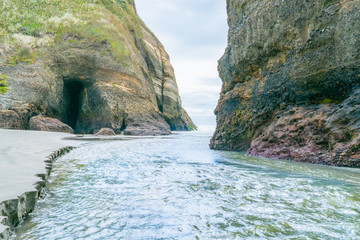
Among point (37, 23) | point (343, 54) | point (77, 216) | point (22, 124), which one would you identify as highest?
point (37, 23)

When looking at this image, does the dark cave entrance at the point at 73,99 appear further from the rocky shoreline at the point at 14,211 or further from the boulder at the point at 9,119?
the rocky shoreline at the point at 14,211

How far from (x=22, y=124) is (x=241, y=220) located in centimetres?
1747

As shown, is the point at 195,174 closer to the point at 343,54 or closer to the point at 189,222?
the point at 189,222

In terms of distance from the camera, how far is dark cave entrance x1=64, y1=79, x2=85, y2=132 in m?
22.2

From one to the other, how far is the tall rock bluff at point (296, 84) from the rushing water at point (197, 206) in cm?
155

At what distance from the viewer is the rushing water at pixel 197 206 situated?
1.89 meters

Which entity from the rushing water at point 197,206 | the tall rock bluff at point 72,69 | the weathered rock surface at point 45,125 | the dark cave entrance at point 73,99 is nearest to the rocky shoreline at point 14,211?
the rushing water at point 197,206

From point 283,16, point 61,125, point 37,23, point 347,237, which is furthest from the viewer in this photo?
point 37,23

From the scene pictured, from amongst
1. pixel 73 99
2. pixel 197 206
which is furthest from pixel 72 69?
pixel 197 206

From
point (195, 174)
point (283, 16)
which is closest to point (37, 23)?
point (283, 16)

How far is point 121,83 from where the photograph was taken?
932 inches

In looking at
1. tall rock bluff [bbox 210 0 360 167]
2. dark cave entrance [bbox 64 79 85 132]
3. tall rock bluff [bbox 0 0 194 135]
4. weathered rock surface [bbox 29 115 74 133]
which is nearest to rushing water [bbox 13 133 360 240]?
tall rock bluff [bbox 210 0 360 167]

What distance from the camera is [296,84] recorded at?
6465 mm

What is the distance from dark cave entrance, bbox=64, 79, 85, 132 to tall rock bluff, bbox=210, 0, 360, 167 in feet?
59.4
